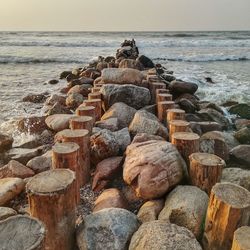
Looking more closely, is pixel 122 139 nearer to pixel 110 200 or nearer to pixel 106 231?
pixel 110 200

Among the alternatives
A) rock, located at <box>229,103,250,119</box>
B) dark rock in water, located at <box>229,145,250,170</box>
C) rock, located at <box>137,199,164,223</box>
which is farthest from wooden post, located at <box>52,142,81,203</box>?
rock, located at <box>229,103,250,119</box>

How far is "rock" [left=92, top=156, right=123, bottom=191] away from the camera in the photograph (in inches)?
154

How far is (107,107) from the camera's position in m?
6.24

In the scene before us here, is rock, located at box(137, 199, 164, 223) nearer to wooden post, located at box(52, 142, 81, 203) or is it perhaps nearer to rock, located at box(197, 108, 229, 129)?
wooden post, located at box(52, 142, 81, 203)

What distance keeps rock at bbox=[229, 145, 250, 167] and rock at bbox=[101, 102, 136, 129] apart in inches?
73.1

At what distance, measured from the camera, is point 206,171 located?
3.15 metres

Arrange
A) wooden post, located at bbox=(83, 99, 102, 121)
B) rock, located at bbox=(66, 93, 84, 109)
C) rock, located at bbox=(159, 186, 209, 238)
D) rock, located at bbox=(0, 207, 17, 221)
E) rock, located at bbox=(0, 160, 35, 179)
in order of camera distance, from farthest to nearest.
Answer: rock, located at bbox=(66, 93, 84, 109)
wooden post, located at bbox=(83, 99, 102, 121)
rock, located at bbox=(0, 160, 35, 179)
rock, located at bbox=(0, 207, 17, 221)
rock, located at bbox=(159, 186, 209, 238)

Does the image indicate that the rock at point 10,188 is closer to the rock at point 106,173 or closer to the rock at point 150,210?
the rock at point 106,173

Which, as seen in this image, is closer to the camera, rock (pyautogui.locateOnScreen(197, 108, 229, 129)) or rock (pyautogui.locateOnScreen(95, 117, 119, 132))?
rock (pyautogui.locateOnScreen(95, 117, 119, 132))

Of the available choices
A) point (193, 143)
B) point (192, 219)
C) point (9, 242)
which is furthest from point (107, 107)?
point (9, 242)

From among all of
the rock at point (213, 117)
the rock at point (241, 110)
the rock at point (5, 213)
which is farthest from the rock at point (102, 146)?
the rock at point (241, 110)

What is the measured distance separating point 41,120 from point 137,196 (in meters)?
3.79

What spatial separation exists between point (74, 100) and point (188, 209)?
574 centimetres

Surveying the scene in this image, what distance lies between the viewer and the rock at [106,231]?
258 cm
